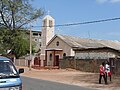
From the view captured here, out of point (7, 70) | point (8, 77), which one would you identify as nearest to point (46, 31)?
point (7, 70)

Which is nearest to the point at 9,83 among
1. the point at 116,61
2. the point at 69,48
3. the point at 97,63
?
the point at 116,61

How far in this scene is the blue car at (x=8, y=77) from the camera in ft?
30.0

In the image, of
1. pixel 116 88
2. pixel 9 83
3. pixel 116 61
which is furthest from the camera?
pixel 116 61

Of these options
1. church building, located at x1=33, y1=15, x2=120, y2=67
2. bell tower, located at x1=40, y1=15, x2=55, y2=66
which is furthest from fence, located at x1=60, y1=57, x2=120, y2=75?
bell tower, located at x1=40, y1=15, x2=55, y2=66

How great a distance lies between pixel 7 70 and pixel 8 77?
1.90 feet

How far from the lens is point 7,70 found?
32.7ft

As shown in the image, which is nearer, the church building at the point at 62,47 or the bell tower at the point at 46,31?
the church building at the point at 62,47

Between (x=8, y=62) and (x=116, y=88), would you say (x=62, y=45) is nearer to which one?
(x=116, y=88)

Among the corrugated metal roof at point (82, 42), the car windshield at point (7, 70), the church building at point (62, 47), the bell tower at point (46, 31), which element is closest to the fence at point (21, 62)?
the church building at point (62, 47)

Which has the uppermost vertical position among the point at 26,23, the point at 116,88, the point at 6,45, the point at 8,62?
the point at 26,23

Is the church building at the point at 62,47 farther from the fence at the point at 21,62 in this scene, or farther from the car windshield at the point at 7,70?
the car windshield at the point at 7,70

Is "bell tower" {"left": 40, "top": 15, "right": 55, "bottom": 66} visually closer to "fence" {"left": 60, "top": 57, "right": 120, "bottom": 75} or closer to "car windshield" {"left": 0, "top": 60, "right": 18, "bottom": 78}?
"fence" {"left": 60, "top": 57, "right": 120, "bottom": 75}

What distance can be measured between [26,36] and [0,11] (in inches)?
254

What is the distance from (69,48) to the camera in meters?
57.6
